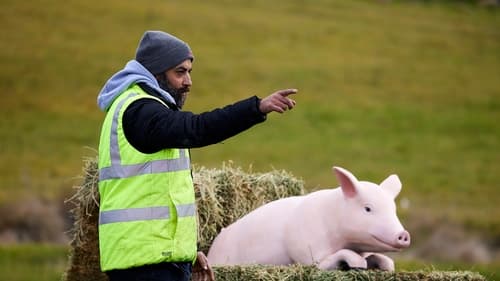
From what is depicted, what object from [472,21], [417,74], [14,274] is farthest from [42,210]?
[472,21]

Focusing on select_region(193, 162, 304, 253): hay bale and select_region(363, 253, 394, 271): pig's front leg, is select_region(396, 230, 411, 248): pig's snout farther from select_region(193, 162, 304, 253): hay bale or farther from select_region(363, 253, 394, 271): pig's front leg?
select_region(193, 162, 304, 253): hay bale

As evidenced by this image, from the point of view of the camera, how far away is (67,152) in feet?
101

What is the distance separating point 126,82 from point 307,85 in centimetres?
3136

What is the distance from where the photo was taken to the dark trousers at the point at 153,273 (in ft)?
27.0

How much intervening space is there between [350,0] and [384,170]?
20.1 m

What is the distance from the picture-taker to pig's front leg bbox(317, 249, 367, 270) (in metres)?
10.1

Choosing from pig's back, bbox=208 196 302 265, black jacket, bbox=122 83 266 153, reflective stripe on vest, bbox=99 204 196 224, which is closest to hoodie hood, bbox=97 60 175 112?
black jacket, bbox=122 83 266 153

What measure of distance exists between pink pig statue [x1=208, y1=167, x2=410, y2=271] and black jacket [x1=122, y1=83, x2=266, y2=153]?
220 centimetres

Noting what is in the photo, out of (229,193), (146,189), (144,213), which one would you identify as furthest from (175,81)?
(229,193)

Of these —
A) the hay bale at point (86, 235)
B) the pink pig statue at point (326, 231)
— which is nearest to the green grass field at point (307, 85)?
the hay bale at point (86, 235)

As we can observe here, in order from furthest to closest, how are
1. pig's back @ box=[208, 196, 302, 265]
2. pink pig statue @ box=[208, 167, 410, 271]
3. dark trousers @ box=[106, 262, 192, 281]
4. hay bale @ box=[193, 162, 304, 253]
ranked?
hay bale @ box=[193, 162, 304, 253], pig's back @ box=[208, 196, 302, 265], pink pig statue @ box=[208, 167, 410, 271], dark trousers @ box=[106, 262, 192, 281]

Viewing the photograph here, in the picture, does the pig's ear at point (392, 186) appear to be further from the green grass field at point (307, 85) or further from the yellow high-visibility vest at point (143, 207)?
the green grass field at point (307, 85)

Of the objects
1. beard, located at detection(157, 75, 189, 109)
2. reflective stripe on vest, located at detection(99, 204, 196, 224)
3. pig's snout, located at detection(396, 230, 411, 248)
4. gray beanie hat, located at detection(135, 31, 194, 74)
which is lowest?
pig's snout, located at detection(396, 230, 411, 248)

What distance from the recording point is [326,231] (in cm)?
1054
